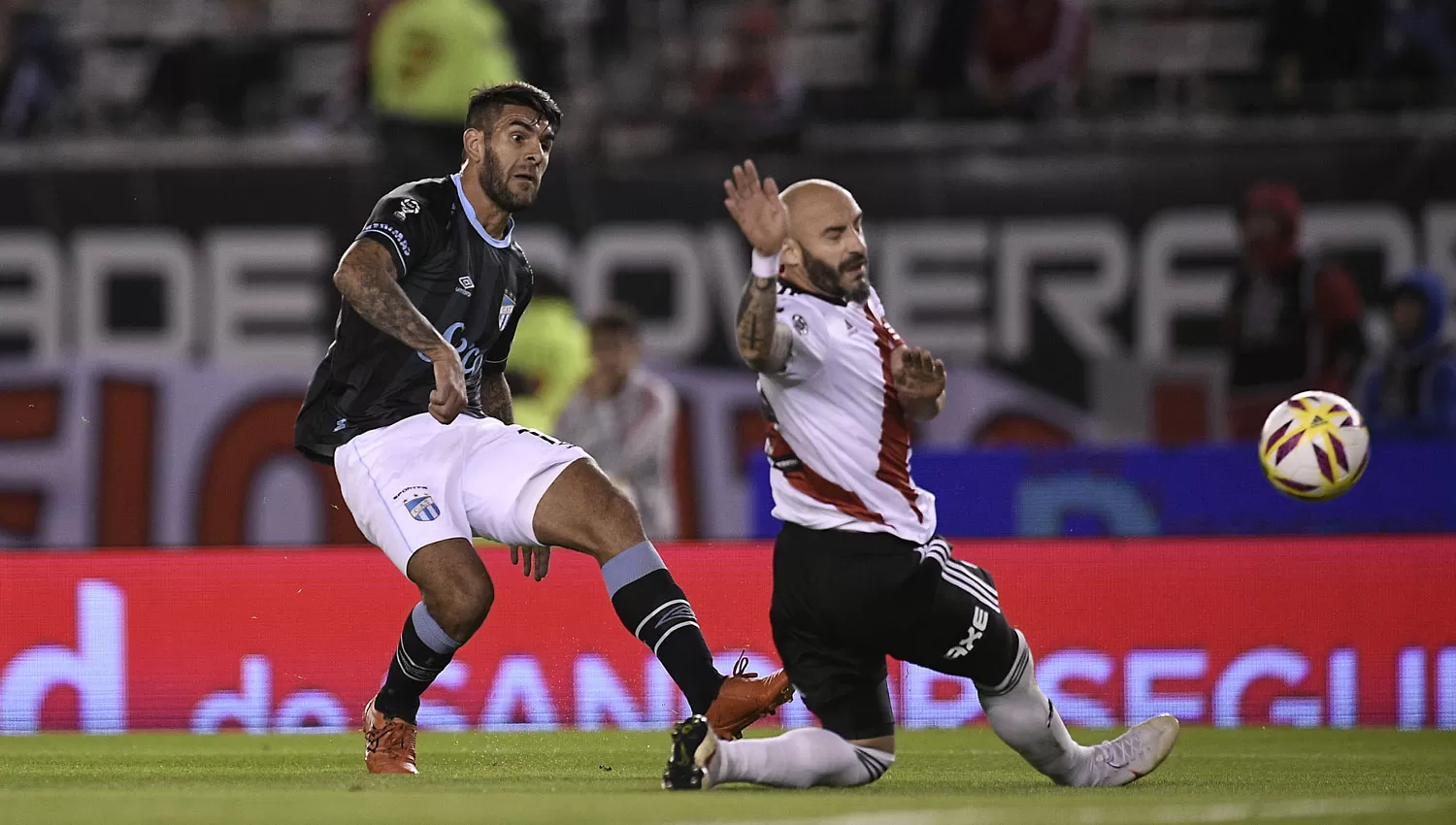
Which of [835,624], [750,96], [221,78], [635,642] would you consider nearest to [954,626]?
[835,624]

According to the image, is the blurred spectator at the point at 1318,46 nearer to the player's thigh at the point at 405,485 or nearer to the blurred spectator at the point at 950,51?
the blurred spectator at the point at 950,51

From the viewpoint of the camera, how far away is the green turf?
Result: 4.95 m

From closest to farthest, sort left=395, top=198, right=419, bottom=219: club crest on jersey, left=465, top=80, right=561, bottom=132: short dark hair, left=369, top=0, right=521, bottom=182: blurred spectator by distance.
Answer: left=395, top=198, right=419, bottom=219: club crest on jersey < left=465, top=80, right=561, bottom=132: short dark hair < left=369, top=0, right=521, bottom=182: blurred spectator

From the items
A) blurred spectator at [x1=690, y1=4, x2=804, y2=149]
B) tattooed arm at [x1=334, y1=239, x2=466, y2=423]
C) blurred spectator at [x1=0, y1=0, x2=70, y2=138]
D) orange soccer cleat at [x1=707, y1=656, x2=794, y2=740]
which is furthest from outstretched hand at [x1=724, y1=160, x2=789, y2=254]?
blurred spectator at [x1=0, y1=0, x2=70, y2=138]

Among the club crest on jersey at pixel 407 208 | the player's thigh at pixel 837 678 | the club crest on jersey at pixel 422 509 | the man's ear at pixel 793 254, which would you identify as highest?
the club crest on jersey at pixel 407 208

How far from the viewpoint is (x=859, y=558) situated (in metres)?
5.64

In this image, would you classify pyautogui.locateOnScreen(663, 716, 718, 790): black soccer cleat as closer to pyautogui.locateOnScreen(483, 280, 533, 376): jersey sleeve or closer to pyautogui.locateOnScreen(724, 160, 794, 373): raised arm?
pyautogui.locateOnScreen(724, 160, 794, 373): raised arm

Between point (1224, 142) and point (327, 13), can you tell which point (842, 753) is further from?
point (327, 13)

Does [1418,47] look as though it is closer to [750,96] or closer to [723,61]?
[750,96]

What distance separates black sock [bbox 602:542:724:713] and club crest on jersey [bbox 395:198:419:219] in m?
1.26

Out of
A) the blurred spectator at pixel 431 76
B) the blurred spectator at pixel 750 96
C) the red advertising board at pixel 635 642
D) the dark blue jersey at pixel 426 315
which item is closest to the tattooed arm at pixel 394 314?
the dark blue jersey at pixel 426 315

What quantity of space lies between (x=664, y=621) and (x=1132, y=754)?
142cm

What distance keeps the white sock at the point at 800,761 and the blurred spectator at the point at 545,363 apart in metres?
7.00

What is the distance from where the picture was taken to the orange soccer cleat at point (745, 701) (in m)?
5.81
